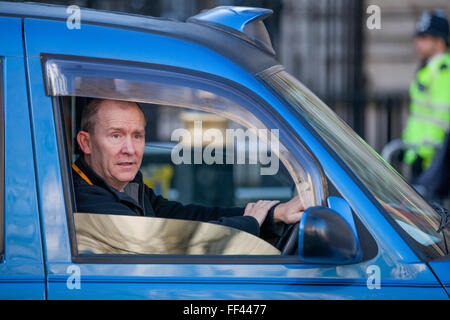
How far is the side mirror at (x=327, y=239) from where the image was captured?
2072mm

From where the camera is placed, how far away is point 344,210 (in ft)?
7.18

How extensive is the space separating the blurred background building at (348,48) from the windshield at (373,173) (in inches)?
293

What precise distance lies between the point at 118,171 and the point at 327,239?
0.97m

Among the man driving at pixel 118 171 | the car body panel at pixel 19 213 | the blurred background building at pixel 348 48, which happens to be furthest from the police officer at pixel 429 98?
the car body panel at pixel 19 213

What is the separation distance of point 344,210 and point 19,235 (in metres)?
0.98

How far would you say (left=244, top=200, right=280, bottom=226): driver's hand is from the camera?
2811 millimetres

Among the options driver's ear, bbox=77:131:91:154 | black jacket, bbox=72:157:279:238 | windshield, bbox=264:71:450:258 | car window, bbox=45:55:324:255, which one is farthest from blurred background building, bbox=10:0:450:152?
car window, bbox=45:55:324:255

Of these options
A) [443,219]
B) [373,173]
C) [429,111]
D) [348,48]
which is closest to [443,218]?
[443,219]

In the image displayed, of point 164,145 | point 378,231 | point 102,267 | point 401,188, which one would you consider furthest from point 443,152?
point 102,267

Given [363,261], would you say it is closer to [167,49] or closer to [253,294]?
[253,294]

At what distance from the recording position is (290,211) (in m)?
2.63

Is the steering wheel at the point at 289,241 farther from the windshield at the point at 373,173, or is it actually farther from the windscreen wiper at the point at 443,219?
the windscreen wiper at the point at 443,219

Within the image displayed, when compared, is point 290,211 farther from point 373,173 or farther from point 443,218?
point 443,218

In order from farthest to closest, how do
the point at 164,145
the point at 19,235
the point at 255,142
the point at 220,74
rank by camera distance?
the point at 164,145, the point at 255,142, the point at 220,74, the point at 19,235
